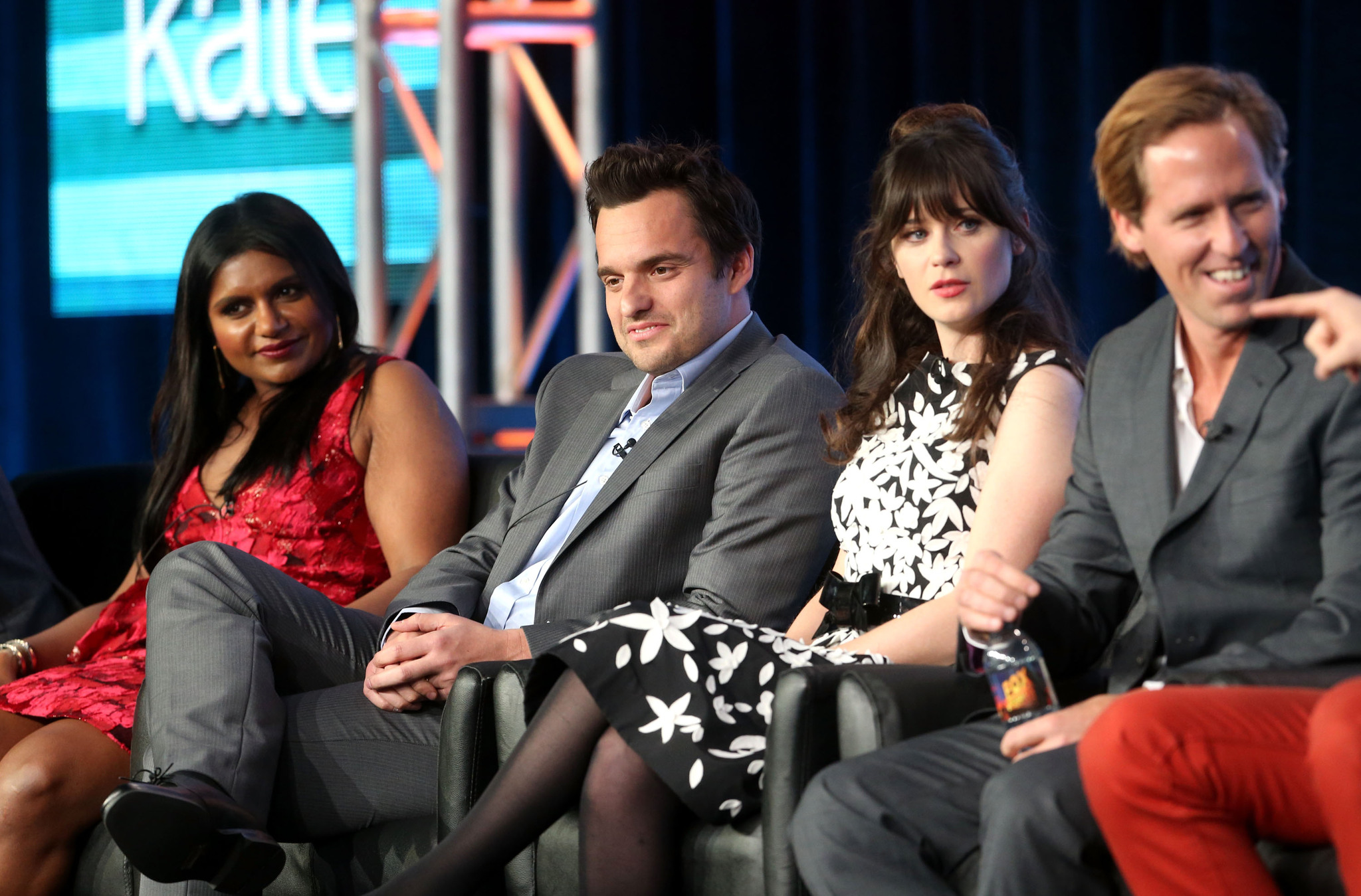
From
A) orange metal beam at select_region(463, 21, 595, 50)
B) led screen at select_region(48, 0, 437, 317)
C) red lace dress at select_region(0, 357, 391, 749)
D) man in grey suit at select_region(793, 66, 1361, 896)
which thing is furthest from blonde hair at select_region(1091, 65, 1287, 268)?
led screen at select_region(48, 0, 437, 317)

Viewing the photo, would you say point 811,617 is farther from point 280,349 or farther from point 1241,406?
point 280,349

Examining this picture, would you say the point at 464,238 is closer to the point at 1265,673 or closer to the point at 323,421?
the point at 323,421

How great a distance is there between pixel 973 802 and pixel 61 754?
4.43 ft

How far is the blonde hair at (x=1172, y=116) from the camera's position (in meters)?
1.48

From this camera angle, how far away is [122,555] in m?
2.97

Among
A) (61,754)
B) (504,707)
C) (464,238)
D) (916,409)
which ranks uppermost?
(464,238)

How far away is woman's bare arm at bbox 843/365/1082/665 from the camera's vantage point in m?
1.78

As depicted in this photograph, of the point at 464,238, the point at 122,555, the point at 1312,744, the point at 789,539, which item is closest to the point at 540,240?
the point at 464,238

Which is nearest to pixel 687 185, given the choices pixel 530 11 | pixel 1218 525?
pixel 1218 525

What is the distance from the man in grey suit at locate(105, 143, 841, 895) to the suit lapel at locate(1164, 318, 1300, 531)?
0.71m

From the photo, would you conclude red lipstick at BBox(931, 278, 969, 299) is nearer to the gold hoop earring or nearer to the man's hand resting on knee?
the man's hand resting on knee

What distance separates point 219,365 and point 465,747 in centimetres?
Answer: 117

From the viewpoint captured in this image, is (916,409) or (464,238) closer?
(916,409)

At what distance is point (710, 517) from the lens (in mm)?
2184
